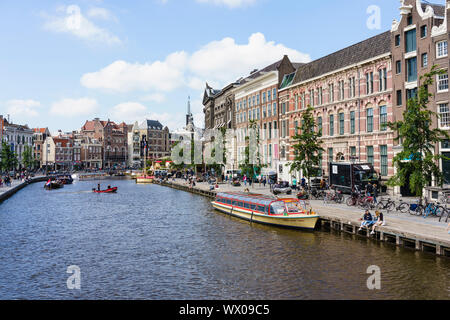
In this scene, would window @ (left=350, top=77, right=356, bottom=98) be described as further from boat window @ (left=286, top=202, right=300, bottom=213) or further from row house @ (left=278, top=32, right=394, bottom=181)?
boat window @ (left=286, top=202, right=300, bottom=213)

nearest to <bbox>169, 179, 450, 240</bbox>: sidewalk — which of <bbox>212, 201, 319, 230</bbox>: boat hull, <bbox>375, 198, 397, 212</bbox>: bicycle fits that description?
<bbox>375, 198, 397, 212</bbox>: bicycle

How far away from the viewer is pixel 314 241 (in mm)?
28859

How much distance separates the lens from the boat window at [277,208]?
113 ft

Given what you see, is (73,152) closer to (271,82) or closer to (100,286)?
(271,82)

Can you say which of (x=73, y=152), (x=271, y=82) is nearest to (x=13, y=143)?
(x=73, y=152)

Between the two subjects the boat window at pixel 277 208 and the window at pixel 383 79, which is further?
the window at pixel 383 79

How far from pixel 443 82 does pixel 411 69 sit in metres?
4.54

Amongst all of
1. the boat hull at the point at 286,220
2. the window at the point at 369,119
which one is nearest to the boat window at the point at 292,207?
the boat hull at the point at 286,220

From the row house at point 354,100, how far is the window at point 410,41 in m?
2.54

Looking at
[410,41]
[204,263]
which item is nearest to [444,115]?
[410,41]

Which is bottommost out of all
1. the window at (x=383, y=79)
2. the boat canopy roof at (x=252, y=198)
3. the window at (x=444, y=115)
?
the boat canopy roof at (x=252, y=198)

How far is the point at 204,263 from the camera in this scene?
2370 centimetres

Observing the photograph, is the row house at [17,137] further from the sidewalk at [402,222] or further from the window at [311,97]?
the sidewalk at [402,222]

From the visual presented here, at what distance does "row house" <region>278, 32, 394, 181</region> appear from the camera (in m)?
46.9
